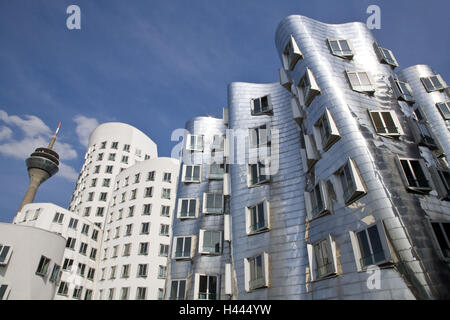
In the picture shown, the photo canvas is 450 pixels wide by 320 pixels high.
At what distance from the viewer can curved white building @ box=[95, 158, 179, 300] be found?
4444 centimetres

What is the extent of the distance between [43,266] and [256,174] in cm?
3070

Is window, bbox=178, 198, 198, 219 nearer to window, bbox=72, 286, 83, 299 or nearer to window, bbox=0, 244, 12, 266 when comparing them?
window, bbox=0, 244, 12, 266

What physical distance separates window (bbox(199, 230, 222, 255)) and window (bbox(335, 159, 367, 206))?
41.7 feet

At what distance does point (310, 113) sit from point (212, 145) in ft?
46.2

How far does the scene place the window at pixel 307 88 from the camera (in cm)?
2060

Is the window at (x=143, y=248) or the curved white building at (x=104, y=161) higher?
the curved white building at (x=104, y=161)

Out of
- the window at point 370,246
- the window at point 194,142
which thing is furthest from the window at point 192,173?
the window at point 370,246

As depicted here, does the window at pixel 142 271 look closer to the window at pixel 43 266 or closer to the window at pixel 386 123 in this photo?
the window at pixel 43 266

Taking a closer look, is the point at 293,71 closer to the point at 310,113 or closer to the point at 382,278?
the point at 310,113

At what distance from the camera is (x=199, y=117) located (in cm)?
3556

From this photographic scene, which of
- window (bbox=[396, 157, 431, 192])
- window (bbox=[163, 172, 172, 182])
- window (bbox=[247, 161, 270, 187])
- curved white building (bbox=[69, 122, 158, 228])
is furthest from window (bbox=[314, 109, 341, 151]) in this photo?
curved white building (bbox=[69, 122, 158, 228])

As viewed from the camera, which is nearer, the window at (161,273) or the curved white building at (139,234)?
the curved white building at (139,234)

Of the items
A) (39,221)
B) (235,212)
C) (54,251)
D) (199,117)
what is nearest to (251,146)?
(235,212)

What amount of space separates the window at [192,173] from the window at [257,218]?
29.6ft
